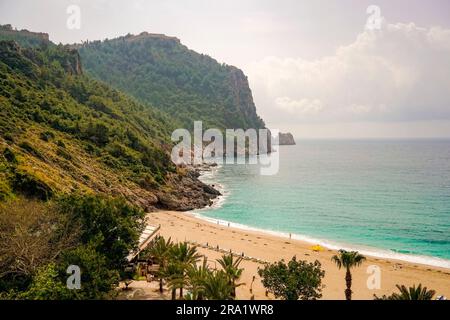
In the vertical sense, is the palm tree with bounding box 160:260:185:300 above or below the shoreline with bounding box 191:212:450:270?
above

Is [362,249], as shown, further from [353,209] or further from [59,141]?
[59,141]

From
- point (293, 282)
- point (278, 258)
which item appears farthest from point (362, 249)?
point (293, 282)

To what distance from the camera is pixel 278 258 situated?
128ft

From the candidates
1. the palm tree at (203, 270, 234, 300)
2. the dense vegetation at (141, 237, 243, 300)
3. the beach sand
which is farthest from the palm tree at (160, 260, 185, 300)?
the beach sand

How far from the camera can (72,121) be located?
67312 millimetres

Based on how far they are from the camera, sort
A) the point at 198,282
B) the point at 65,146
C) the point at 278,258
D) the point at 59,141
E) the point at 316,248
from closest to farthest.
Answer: the point at 198,282 → the point at 278,258 → the point at 316,248 → the point at 59,141 → the point at 65,146

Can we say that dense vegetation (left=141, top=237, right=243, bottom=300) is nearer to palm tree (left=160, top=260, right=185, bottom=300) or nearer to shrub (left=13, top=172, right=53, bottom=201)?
palm tree (left=160, top=260, right=185, bottom=300)

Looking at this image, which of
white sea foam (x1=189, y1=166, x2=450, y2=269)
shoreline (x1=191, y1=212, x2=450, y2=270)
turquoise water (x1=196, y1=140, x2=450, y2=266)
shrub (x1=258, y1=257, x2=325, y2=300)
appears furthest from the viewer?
turquoise water (x1=196, y1=140, x2=450, y2=266)

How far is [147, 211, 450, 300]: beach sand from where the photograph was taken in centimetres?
2941

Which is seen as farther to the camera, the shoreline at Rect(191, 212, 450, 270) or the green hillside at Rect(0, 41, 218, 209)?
the shoreline at Rect(191, 212, 450, 270)

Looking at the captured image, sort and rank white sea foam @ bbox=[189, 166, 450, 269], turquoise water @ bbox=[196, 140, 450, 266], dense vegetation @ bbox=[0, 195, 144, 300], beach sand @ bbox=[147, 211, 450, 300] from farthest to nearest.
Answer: turquoise water @ bbox=[196, 140, 450, 266] < white sea foam @ bbox=[189, 166, 450, 269] < beach sand @ bbox=[147, 211, 450, 300] < dense vegetation @ bbox=[0, 195, 144, 300]

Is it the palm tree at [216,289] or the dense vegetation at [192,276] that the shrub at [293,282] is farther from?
the palm tree at [216,289]

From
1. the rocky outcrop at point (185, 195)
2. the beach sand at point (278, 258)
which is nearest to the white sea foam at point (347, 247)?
the beach sand at point (278, 258)
